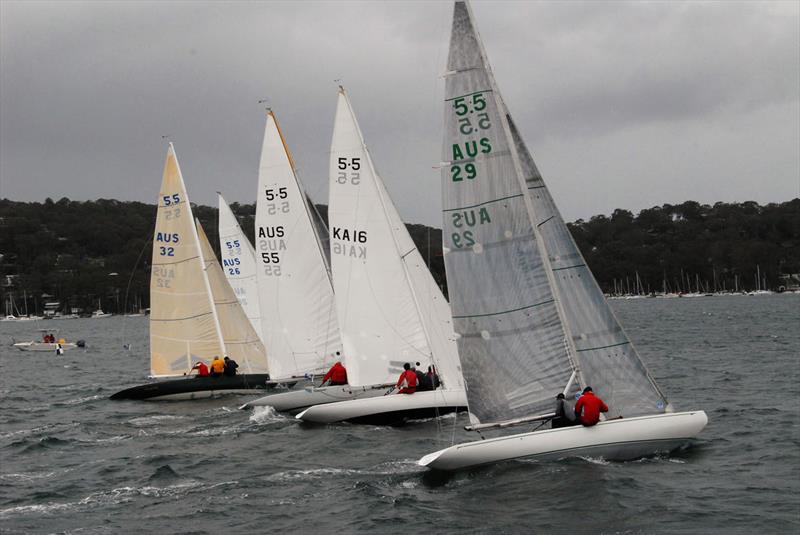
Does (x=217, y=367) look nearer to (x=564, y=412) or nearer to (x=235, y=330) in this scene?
(x=235, y=330)

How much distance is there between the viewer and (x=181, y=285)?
96.4 ft

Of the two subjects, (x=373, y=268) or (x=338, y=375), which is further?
(x=338, y=375)

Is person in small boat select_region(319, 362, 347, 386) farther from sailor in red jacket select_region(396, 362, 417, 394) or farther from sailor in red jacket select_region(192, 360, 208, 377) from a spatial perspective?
sailor in red jacket select_region(192, 360, 208, 377)

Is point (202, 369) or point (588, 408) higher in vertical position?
point (202, 369)

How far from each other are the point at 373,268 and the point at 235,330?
28.1 feet

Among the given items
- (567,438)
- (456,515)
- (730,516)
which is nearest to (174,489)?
(456,515)

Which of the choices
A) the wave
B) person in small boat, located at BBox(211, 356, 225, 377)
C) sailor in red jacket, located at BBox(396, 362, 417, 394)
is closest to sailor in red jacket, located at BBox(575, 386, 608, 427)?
sailor in red jacket, located at BBox(396, 362, 417, 394)

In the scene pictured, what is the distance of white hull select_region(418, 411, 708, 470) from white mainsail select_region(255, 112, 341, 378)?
1148 cm

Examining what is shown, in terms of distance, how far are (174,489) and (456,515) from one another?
5.05 m

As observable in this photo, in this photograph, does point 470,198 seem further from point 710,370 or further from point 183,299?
point 710,370

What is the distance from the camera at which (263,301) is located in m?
26.8

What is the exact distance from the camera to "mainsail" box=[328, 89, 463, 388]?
22.6 m

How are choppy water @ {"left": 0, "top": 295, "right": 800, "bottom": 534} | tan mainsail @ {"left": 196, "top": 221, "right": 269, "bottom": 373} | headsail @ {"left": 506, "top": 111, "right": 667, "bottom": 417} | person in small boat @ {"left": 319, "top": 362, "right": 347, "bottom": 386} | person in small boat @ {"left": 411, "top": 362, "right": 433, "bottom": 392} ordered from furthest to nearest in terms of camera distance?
tan mainsail @ {"left": 196, "top": 221, "right": 269, "bottom": 373}, person in small boat @ {"left": 319, "top": 362, "right": 347, "bottom": 386}, person in small boat @ {"left": 411, "top": 362, "right": 433, "bottom": 392}, headsail @ {"left": 506, "top": 111, "right": 667, "bottom": 417}, choppy water @ {"left": 0, "top": 295, "right": 800, "bottom": 534}

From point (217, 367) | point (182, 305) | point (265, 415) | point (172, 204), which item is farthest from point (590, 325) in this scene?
point (172, 204)
